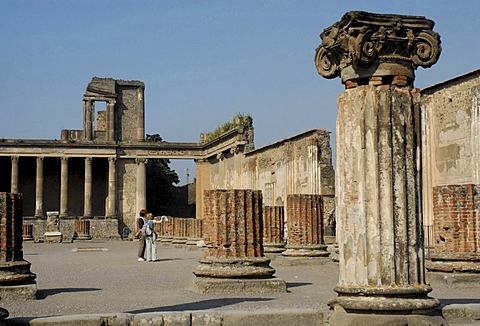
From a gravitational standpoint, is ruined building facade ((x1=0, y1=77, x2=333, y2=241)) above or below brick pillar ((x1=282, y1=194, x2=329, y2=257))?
above

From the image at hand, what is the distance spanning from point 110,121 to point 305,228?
30221 millimetres

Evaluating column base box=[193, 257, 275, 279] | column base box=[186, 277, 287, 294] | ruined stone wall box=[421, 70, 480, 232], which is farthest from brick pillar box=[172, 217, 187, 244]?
column base box=[186, 277, 287, 294]

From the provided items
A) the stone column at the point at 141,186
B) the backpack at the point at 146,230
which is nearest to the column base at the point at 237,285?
the backpack at the point at 146,230

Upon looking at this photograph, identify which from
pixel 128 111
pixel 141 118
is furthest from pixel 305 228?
pixel 128 111

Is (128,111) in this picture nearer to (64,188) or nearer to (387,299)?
(64,188)

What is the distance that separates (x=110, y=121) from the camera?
4309 centimetres

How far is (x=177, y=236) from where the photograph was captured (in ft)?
83.4

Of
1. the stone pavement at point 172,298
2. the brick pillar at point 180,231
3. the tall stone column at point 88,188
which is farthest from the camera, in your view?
the tall stone column at point 88,188

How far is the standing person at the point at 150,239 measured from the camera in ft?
54.6

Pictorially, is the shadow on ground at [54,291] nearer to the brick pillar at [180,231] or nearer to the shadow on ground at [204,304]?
the shadow on ground at [204,304]

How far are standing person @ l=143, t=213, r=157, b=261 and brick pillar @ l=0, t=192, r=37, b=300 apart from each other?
22.4 ft

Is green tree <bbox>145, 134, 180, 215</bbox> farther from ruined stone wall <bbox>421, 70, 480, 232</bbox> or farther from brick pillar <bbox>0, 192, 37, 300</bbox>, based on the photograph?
brick pillar <bbox>0, 192, 37, 300</bbox>

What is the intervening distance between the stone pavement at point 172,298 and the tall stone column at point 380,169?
85cm

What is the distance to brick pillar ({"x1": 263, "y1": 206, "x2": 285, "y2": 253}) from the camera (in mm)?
15594
